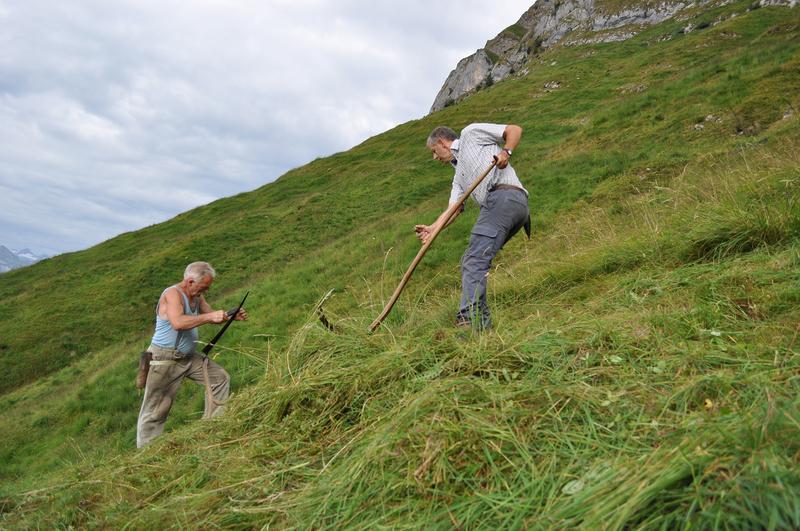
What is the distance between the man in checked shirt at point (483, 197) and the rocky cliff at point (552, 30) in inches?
1821

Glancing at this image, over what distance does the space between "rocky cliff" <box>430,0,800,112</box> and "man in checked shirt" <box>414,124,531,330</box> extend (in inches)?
1821

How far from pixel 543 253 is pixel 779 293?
5.19 m

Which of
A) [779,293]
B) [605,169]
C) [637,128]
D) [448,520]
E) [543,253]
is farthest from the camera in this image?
[637,128]

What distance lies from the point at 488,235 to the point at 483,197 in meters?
0.49

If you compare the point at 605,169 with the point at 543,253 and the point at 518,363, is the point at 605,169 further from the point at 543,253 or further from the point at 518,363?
the point at 518,363

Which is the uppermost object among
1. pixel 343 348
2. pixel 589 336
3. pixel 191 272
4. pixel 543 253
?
pixel 191 272

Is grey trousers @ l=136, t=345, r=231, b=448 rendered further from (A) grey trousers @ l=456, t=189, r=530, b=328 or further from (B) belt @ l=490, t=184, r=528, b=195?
(B) belt @ l=490, t=184, r=528, b=195

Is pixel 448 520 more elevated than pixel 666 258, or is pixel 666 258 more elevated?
pixel 448 520

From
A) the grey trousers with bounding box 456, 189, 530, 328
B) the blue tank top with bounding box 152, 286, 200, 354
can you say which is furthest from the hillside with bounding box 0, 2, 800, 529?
the blue tank top with bounding box 152, 286, 200, 354

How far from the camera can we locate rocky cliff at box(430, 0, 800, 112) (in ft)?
191

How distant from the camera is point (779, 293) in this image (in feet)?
10.5

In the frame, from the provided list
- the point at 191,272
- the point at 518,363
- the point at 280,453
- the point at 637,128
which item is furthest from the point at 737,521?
the point at 637,128

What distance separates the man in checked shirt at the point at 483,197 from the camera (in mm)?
4691

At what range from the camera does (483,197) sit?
5066 millimetres
